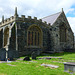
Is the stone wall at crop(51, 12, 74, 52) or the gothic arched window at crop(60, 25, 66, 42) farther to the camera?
the gothic arched window at crop(60, 25, 66, 42)

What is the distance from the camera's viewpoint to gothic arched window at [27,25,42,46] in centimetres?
1889

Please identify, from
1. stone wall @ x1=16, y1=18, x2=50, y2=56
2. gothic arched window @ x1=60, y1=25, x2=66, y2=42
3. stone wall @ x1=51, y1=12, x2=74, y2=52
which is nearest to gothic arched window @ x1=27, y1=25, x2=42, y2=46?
stone wall @ x1=16, y1=18, x2=50, y2=56

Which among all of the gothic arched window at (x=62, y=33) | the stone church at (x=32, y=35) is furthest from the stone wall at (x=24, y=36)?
the gothic arched window at (x=62, y=33)

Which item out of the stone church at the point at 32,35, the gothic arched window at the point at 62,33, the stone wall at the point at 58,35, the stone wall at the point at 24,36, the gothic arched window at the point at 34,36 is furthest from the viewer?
the gothic arched window at the point at 62,33

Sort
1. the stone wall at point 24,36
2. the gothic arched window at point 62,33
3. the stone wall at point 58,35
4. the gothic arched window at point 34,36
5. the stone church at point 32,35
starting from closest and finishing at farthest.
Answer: the stone church at point 32,35 → the stone wall at point 24,36 → the gothic arched window at point 34,36 → the stone wall at point 58,35 → the gothic arched window at point 62,33

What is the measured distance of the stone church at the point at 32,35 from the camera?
1741 cm

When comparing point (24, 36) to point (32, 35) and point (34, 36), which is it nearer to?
point (32, 35)

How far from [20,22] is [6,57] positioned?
20.7 ft

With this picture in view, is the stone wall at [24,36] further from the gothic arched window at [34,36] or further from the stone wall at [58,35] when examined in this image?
the stone wall at [58,35]

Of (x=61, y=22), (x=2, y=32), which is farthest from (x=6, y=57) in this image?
→ (x=61, y=22)

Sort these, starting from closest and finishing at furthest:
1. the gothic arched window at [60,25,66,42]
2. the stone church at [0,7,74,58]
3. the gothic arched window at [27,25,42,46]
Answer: the stone church at [0,7,74,58]
the gothic arched window at [27,25,42,46]
the gothic arched window at [60,25,66,42]

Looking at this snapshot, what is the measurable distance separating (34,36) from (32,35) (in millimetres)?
422

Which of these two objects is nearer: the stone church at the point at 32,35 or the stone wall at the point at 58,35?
the stone church at the point at 32,35

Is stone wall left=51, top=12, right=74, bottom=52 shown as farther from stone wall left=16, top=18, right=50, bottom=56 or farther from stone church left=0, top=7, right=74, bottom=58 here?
stone wall left=16, top=18, right=50, bottom=56
